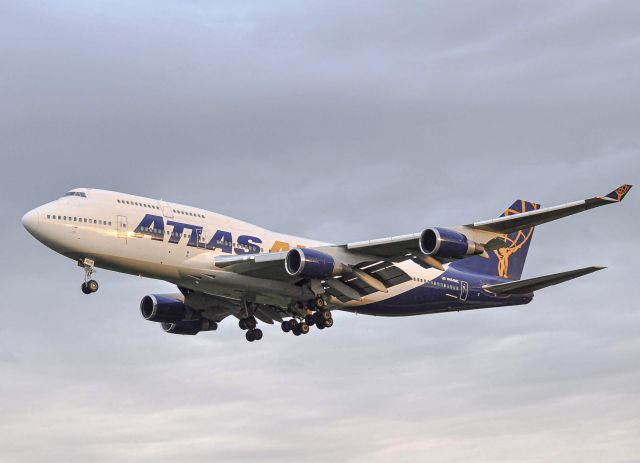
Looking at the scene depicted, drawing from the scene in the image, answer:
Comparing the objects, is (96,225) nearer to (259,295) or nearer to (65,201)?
(65,201)

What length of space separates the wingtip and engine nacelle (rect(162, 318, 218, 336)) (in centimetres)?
2644

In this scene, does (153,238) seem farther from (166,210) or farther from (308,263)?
(308,263)

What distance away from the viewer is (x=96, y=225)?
5409 cm

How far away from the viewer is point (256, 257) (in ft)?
184

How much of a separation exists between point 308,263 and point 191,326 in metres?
14.6

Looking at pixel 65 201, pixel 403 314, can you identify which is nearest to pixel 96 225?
pixel 65 201

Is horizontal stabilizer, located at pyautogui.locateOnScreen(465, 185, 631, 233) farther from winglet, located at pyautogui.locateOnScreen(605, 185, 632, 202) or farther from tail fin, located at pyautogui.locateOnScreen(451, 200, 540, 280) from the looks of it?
tail fin, located at pyautogui.locateOnScreen(451, 200, 540, 280)

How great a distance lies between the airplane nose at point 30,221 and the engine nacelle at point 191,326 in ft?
49.0

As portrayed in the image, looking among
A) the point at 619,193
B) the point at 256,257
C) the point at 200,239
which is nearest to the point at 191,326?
the point at 200,239

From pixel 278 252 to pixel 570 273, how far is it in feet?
49.0

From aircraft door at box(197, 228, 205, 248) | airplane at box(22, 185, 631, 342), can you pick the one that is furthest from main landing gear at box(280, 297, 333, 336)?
aircraft door at box(197, 228, 205, 248)

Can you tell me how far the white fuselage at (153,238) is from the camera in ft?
177

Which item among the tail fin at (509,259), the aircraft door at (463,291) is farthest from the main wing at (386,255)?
the tail fin at (509,259)

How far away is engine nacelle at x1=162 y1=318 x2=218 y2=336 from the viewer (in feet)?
218
